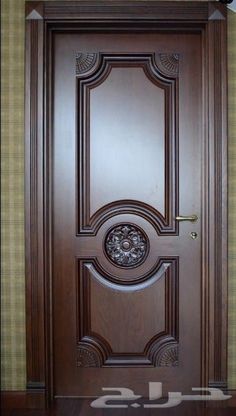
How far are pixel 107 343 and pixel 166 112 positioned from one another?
1.25 meters

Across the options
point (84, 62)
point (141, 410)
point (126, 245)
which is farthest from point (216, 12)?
point (141, 410)

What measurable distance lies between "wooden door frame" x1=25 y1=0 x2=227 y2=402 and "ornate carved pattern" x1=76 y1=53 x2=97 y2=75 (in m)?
0.15

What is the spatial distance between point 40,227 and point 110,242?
377 millimetres

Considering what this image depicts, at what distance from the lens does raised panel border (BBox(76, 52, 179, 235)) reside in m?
2.31

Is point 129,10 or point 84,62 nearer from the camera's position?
point 129,10

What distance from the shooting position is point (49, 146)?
89.4 inches

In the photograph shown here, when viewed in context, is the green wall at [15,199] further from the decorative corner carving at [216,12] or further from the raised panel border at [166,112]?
the raised panel border at [166,112]

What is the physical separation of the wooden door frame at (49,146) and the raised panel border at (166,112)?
0.15m

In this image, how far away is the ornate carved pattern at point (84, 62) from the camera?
2.31 meters

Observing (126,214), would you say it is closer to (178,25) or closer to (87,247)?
(87,247)

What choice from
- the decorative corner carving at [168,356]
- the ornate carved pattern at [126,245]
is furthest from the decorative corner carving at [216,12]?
the decorative corner carving at [168,356]

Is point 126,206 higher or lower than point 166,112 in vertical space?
lower

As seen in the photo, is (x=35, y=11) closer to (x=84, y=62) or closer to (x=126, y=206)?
(x=84, y=62)

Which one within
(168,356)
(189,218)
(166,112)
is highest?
(166,112)
